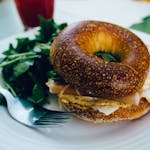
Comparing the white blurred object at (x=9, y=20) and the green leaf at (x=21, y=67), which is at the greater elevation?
the green leaf at (x=21, y=67)

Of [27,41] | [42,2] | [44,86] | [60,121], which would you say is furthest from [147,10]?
[60,121]

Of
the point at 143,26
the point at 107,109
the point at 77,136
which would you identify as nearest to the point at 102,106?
the point at 107,109

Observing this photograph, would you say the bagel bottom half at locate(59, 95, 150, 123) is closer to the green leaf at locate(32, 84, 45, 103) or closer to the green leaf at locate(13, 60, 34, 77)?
the green leaf at locate(32, 84, 45, 103)

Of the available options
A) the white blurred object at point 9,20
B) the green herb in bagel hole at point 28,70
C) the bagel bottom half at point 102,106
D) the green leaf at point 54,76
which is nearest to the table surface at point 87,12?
the white blurred object at point 9,20

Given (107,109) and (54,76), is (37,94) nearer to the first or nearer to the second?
(54,76)

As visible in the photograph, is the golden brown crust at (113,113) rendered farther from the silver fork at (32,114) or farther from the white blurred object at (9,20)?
the white blurred object at (9,20)

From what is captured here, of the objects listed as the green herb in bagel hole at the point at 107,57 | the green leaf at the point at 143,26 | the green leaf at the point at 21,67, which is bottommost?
the green leaf at the point at 143,26
